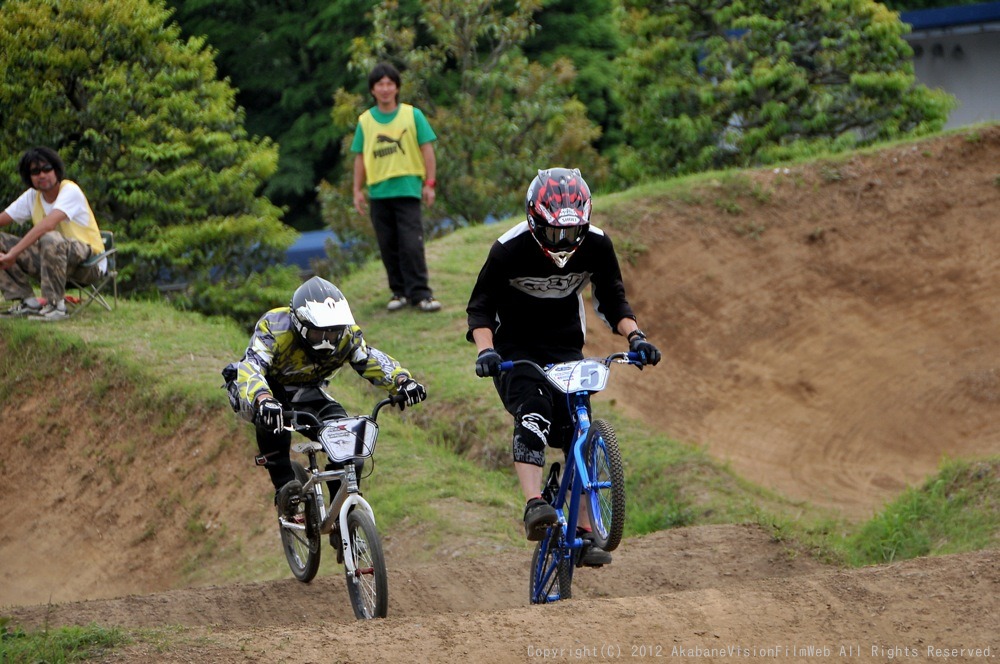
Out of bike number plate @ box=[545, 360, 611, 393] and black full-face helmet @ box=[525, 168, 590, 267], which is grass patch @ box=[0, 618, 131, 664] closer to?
bike number plate @ box=[545, 360, 611, 393]

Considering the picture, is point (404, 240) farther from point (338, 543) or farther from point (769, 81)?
point (769, 81)

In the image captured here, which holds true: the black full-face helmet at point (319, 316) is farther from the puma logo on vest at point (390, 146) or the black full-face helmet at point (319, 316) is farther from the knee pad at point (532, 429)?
the puma logo on vest at point (390, 146)

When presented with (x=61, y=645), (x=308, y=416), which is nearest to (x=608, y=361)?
(x=308, y=416)

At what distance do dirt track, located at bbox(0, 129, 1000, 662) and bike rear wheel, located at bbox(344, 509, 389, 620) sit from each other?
2.11ft

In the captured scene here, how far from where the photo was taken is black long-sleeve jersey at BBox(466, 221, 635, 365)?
6.80m

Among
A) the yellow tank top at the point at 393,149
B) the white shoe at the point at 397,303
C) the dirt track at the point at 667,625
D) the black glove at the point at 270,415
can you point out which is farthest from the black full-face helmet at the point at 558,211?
the white shoe at the point at 397,303

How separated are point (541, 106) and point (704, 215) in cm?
619

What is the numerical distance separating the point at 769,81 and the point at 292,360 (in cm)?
1362

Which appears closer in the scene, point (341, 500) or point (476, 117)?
point (341, 500)

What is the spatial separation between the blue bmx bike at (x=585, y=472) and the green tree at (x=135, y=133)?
33.1 ft

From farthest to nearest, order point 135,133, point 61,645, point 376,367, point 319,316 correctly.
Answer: point 135,133 → point 376,367 → point 319,316 → point 61,645

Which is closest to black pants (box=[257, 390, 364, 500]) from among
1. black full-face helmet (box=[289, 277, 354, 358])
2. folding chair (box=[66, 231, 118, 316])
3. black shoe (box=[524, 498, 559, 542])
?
black full-face helmet (box=[289, 277, 354, 358])

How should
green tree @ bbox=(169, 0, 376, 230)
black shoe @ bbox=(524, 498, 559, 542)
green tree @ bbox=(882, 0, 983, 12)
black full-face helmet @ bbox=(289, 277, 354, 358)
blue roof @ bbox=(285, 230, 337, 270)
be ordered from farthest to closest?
green tree @ bbox=(882, 0, 983, 12)
green tree @ bbox=(169, 0, 376, 230)
blue roof @ bbox=(285, 230, 337, 270)
black full-face helmet @ bbox=(289, 277, 354, 358)
black shoe @ bbox=(524, 498, 559, 542)

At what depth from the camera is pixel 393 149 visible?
12469 millimetres
